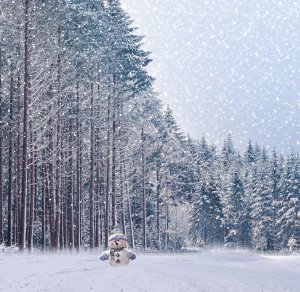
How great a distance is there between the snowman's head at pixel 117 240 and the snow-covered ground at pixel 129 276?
29.8 inches

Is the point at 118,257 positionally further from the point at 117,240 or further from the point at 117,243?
the point at 117,240

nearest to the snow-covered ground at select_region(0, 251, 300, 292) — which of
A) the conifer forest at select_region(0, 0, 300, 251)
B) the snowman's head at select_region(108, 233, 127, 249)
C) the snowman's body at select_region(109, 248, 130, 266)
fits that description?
the snowman's body at select_region(109, 248, 130, 266)

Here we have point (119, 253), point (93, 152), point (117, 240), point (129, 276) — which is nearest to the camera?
point (129, 276)

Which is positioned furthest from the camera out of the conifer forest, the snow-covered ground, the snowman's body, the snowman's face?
the conifer forest

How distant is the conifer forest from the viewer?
1099 inches

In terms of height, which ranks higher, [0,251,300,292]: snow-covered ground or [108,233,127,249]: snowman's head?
[108,233,127,249]: snowman's head

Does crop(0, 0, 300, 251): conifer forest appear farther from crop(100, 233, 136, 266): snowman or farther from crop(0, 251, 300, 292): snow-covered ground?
crop(100, 233, 136, 266): snowman

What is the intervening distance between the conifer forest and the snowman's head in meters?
7.12

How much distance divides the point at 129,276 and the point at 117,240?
7.47 feet

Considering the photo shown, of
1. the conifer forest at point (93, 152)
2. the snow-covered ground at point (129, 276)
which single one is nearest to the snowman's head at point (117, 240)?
the snow-covered ground at point (129, 276)

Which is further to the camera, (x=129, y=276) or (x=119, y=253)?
(x=119, y=253)

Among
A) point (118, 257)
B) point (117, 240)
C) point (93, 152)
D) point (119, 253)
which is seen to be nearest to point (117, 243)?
point (117, 240)

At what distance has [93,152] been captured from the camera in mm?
34344

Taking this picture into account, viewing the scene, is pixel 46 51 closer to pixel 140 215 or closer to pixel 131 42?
pixel 131 42
